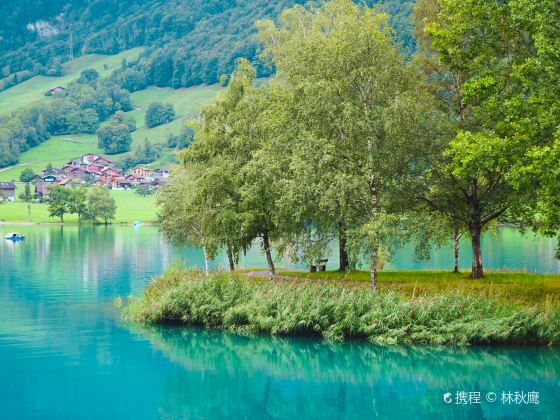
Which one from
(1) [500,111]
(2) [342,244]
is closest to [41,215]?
(2) [342,244]

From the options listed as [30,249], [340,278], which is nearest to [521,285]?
[340,278]

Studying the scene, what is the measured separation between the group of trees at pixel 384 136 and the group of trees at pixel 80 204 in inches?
5247

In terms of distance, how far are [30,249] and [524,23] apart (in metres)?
91.1

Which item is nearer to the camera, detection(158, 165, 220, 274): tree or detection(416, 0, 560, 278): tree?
detection(416, 0, 560, 278): tree

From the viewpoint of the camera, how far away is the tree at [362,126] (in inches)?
1565

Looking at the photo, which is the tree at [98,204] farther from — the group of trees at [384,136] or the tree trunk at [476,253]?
the tree trunk at [476,253]

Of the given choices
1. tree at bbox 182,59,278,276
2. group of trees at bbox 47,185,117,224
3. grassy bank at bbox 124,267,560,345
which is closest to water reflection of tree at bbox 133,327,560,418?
grassy bank at bbox 124,267,560,345

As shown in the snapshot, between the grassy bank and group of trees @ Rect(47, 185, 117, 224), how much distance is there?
5423 inches

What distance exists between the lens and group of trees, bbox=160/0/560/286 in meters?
34.9

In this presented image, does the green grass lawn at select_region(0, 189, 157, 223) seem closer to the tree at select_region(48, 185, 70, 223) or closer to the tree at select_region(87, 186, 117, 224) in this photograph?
the tree at select_region(48, 185, 70, 223)

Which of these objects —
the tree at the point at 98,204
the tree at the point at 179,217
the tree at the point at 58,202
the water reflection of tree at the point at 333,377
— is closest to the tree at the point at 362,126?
the water reflection of tree at the point at 333,377

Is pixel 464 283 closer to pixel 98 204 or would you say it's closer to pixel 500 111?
pixel 500 111

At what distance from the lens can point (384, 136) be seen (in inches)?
1649

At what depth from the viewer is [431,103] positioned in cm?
4319
